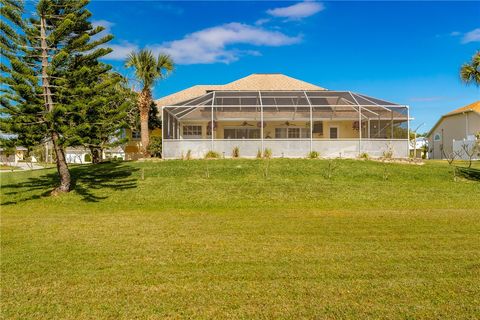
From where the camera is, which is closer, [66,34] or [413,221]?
[413,221]

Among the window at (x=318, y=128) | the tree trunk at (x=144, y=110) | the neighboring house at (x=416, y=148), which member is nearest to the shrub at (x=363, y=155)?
the neighboring house at (x=416, y=148)

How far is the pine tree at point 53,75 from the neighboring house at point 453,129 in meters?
27.1

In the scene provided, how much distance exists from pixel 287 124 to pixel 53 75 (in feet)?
48.8

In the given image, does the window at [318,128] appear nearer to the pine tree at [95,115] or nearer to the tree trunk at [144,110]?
the tree trunk at [144,110]

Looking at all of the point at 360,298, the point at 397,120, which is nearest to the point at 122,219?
the point at 360,298

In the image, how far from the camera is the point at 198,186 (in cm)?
1395

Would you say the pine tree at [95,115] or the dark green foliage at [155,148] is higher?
the pine tree at [95,115]

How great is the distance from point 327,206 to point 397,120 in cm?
1234

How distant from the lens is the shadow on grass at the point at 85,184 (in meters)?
13.2

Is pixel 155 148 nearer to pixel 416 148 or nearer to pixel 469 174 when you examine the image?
pixel 469 174

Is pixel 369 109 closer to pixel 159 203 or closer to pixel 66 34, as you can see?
pixel 159 203

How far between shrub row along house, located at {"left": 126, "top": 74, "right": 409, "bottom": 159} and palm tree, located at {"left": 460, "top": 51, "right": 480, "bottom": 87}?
4729 millimetres

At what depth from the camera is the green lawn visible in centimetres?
389

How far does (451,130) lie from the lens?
3491cm
